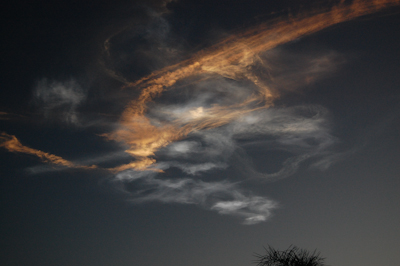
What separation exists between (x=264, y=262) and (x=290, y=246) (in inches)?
115

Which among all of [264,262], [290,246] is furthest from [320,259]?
[264,262]

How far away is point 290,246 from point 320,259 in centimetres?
264

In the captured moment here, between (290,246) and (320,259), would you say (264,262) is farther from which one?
(320,259)

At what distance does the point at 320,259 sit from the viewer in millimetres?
22625

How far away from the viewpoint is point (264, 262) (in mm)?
23984

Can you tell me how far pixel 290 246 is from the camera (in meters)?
23.0

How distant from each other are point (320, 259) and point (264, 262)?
476 centimetres
